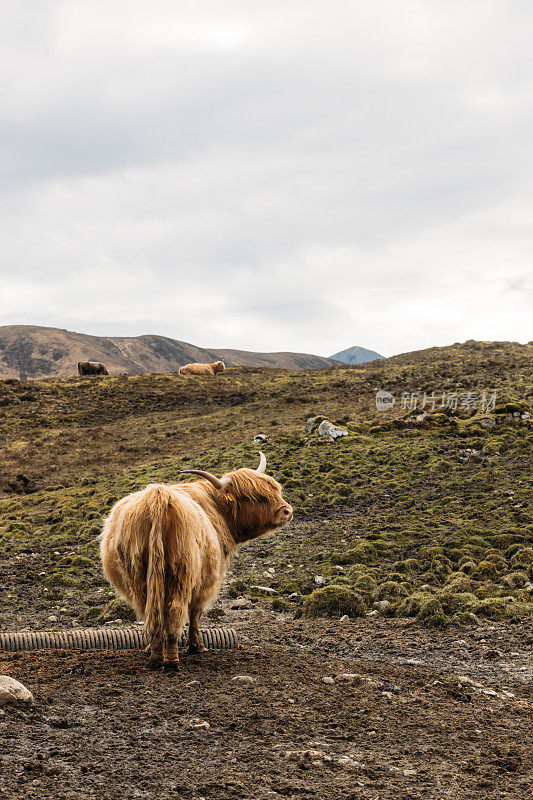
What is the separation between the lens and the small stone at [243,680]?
17.3ft

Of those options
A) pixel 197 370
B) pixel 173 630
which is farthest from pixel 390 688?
pixel 197 370

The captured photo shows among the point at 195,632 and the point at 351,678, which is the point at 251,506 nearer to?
the point at 195,632

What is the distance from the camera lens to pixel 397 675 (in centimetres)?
592

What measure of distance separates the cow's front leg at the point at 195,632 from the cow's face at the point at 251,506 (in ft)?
3.44

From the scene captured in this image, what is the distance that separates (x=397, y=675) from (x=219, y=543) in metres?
2.28

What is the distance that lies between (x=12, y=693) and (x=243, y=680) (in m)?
1.99

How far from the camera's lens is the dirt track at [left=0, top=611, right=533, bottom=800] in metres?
3.46

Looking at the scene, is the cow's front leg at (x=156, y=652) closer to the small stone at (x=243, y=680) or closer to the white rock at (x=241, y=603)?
the small stone at (x=243, y=680)

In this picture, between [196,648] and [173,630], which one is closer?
[173,630]

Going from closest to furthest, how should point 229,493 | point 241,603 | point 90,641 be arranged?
point 90,641, point 229,493, point 241,603

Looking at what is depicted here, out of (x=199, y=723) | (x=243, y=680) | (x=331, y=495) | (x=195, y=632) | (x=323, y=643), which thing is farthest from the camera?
(x=331, y=495)

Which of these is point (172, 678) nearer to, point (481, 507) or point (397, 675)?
point (397, 675)

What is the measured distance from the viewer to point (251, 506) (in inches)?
268

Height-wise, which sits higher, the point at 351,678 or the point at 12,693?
the point at 12,693
